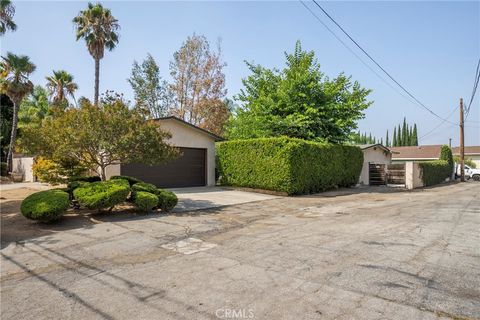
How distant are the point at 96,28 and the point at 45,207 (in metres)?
17.5

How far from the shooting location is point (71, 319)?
3.08 metres

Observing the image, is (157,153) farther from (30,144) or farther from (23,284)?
(23,284)

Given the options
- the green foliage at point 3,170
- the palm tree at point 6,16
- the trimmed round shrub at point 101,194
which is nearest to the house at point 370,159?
the trimmed round shrub at point 101,194

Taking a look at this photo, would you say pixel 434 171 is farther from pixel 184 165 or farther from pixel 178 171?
pixel 178 171

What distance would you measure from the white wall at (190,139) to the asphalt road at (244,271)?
27.3 feet

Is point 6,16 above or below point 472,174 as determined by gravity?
above

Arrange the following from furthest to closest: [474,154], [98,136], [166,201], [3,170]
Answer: [474,154] → [3,170] → [166,201] → [98,136]

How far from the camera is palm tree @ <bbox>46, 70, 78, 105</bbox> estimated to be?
25.1 m

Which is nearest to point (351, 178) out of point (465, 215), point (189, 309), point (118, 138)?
point (465, 215)

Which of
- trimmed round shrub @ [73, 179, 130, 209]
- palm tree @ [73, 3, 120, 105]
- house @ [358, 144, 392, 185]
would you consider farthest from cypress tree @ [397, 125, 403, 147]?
trimmed round shrub @ [73, 179, 130, 209]

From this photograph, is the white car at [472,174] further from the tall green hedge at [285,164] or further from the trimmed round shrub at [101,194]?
the trimmed round shrub at [101,194]

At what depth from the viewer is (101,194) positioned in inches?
306

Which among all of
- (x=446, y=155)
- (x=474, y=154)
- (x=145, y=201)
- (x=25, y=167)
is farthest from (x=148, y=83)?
(x=474, y=154)

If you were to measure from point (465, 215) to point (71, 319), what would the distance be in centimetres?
1005
